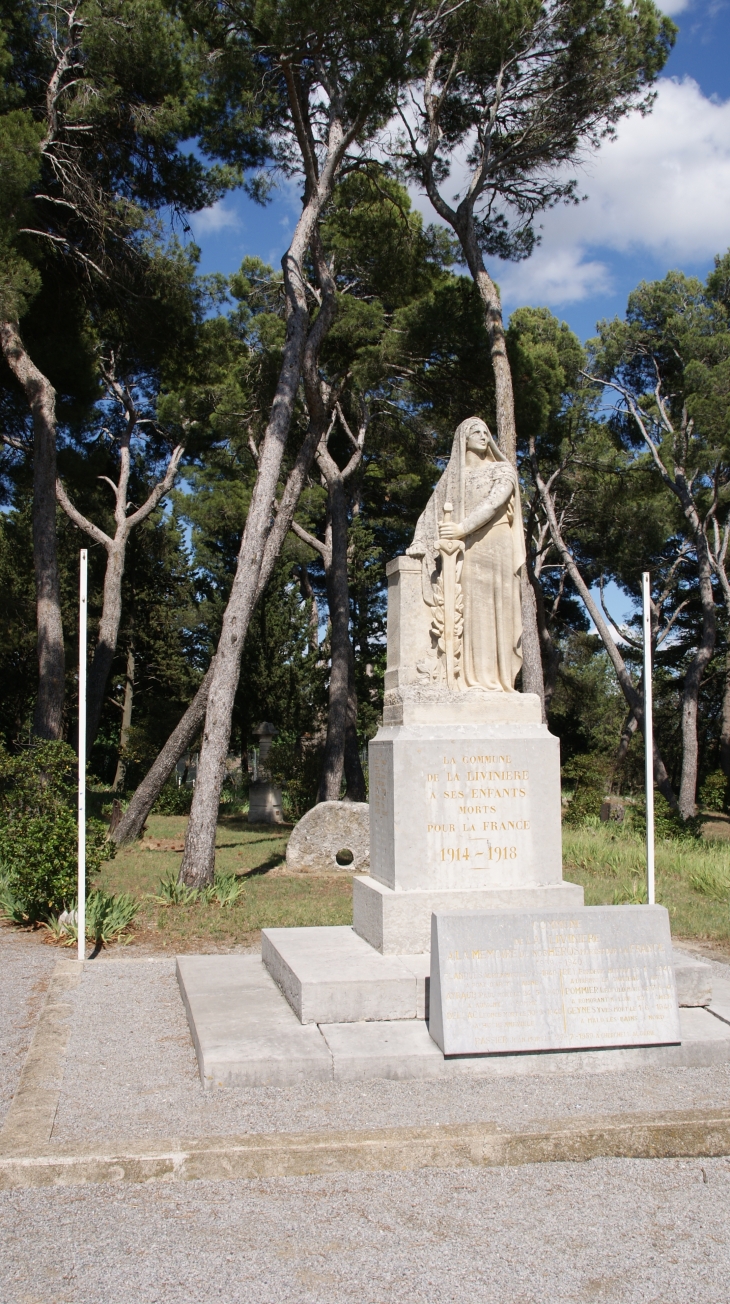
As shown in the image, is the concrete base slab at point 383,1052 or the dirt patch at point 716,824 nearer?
the concrete base slab at point 383,1052

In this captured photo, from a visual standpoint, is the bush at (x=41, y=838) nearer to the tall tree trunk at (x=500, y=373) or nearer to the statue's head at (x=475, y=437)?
the statue's head at (x=475, y=437)

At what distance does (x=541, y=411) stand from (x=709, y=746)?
17.2 metres

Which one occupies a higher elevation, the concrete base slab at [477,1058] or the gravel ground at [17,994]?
the concrete base slab at [477,1058]

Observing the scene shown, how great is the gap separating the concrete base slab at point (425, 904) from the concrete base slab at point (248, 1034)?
678 millimetres

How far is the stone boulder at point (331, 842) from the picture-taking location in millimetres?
13141

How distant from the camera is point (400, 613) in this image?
639cm

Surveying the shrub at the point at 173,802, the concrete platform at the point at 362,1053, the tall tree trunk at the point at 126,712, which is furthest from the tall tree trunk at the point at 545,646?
the concrete platform at the point at 362,1053

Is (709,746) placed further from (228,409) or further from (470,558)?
(470,558)

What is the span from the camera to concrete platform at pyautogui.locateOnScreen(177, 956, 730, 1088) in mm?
4449

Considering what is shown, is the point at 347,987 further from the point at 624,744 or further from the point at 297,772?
the point at 624,744

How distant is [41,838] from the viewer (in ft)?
28.0

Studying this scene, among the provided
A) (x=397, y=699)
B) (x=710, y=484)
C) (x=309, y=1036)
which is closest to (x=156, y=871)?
(x=397, y=699)

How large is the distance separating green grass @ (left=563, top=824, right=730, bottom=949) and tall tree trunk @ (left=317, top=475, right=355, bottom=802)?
3.82 metres

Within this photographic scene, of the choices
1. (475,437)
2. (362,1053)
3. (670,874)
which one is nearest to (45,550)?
(475,437)
